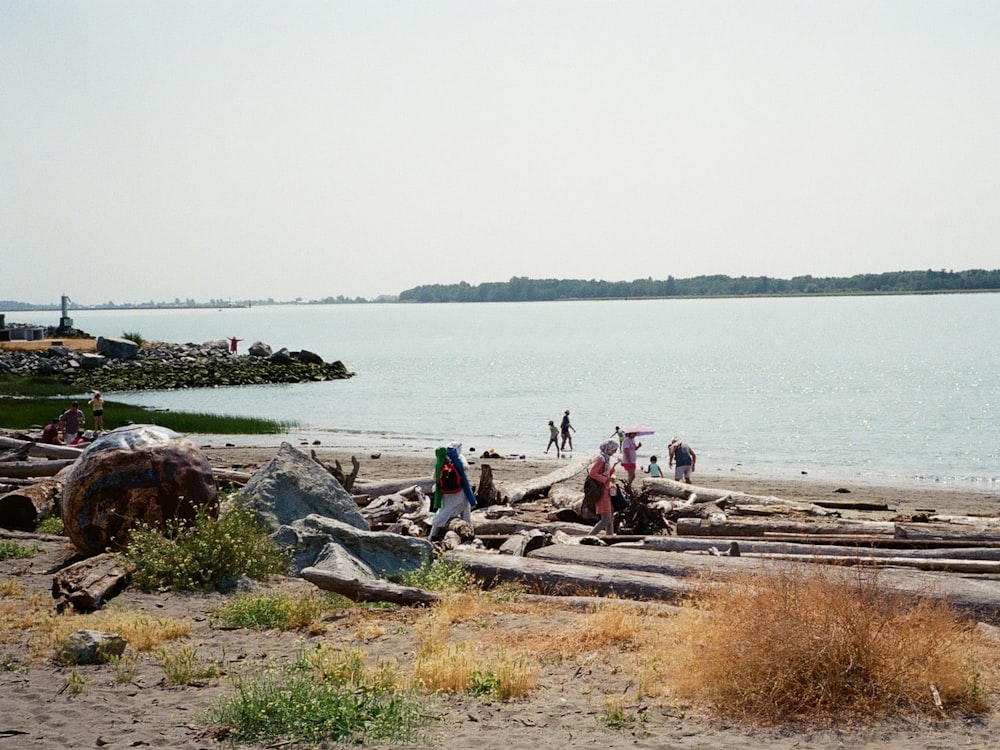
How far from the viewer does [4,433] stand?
28.7 m

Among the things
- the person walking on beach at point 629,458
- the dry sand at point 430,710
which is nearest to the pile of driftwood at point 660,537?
the person walking on beach at point 629,458

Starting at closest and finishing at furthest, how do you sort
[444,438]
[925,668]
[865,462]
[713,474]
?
1. [925,668]
2. [713,474]
3. [865,462]
4. [444,438]

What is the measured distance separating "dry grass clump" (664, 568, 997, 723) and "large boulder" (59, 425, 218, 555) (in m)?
7.25

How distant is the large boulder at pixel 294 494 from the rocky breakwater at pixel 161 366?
166 ft

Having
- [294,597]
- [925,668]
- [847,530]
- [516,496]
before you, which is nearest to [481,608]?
[294,597]

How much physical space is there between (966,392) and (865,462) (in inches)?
1212

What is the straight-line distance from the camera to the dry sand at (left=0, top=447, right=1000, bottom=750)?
6852 mm

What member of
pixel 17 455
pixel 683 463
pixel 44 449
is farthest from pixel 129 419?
pixel 683 463

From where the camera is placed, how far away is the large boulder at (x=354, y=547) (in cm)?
1180

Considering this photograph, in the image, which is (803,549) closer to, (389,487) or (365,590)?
(365,590)

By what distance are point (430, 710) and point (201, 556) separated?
16.9 feet

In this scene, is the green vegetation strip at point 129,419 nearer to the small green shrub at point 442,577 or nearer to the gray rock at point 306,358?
the small green shrub at point 442,577

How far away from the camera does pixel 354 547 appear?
12156mm

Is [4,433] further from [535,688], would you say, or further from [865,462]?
[865,462]
